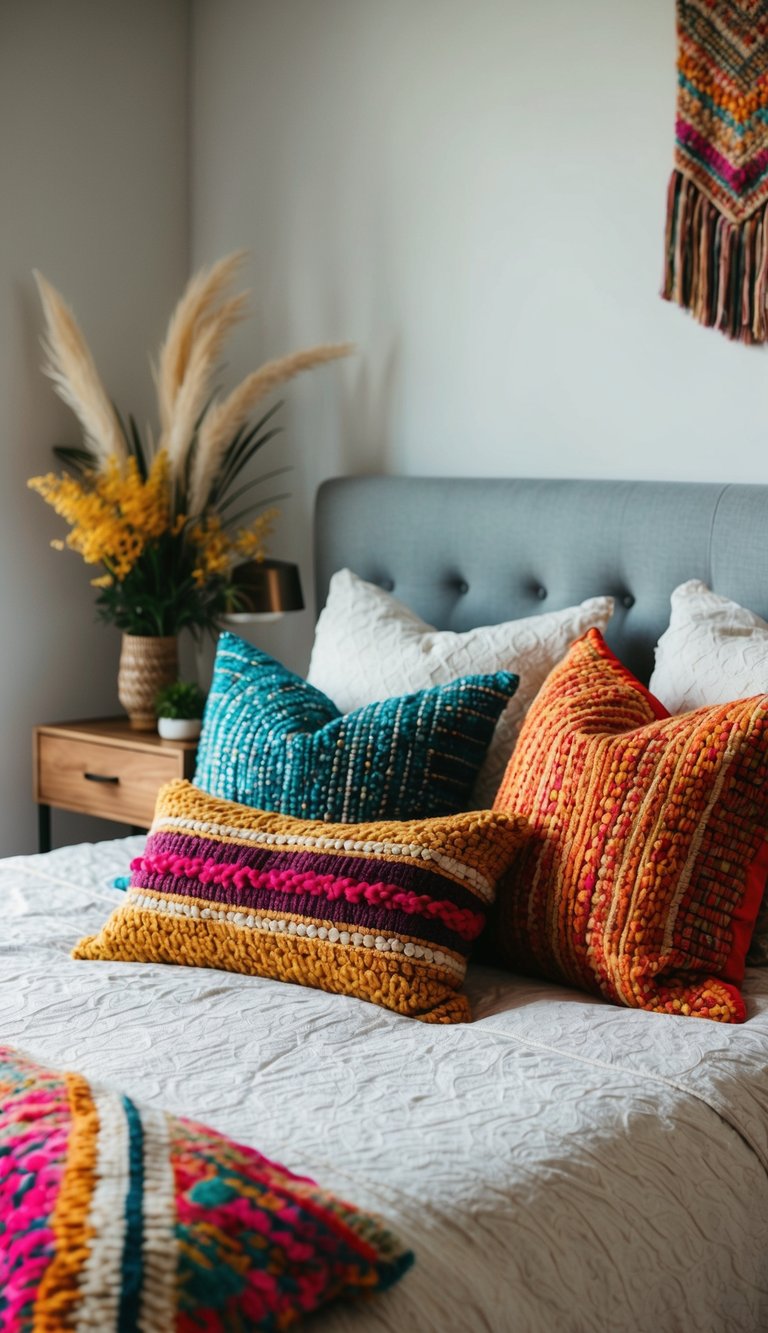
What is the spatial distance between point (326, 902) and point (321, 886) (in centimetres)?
2

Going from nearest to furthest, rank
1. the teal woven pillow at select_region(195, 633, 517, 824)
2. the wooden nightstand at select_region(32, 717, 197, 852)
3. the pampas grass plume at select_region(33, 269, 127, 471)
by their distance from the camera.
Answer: the teal woven pillow at select_region(195, 633, 517, 824) < the wooden nightstand at select_region(32, 717, 197, 852) < the pampas grass plume at select_region(33, 269, 127, 471)

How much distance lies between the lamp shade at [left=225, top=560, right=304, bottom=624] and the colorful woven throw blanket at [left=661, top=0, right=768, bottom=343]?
37.2 inches

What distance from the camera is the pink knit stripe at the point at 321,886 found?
1513 mm

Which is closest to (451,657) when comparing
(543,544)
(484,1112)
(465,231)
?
(543,544)

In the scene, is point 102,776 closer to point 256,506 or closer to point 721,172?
point 256,506

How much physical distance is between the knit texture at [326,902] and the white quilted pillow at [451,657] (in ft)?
1.07

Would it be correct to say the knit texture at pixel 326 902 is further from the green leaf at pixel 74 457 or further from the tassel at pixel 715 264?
the green leaf at pixel 74 457

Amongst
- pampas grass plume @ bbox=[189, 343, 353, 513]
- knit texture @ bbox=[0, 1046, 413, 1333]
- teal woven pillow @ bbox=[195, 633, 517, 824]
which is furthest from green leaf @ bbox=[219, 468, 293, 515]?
knit texture @ bbox=[0, 1046, 413, 1333]

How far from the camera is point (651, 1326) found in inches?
43.8

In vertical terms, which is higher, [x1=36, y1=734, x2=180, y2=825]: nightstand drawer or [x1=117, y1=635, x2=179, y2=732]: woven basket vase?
[x1=117, y1=635, x2=179, y2=732]: woven basket vase

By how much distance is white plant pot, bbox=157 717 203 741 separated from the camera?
8.74ft

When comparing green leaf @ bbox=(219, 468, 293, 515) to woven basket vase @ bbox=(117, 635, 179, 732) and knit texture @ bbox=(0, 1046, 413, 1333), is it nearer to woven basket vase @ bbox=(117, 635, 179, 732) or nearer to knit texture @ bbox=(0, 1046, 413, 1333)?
A: woven basket vase @ bbox=(117, 635, 179, 732)

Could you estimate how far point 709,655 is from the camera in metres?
1.83

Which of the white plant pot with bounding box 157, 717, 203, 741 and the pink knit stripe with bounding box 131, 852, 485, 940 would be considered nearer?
the pink knit stripe with bounding box 131, 852, 485, 940
